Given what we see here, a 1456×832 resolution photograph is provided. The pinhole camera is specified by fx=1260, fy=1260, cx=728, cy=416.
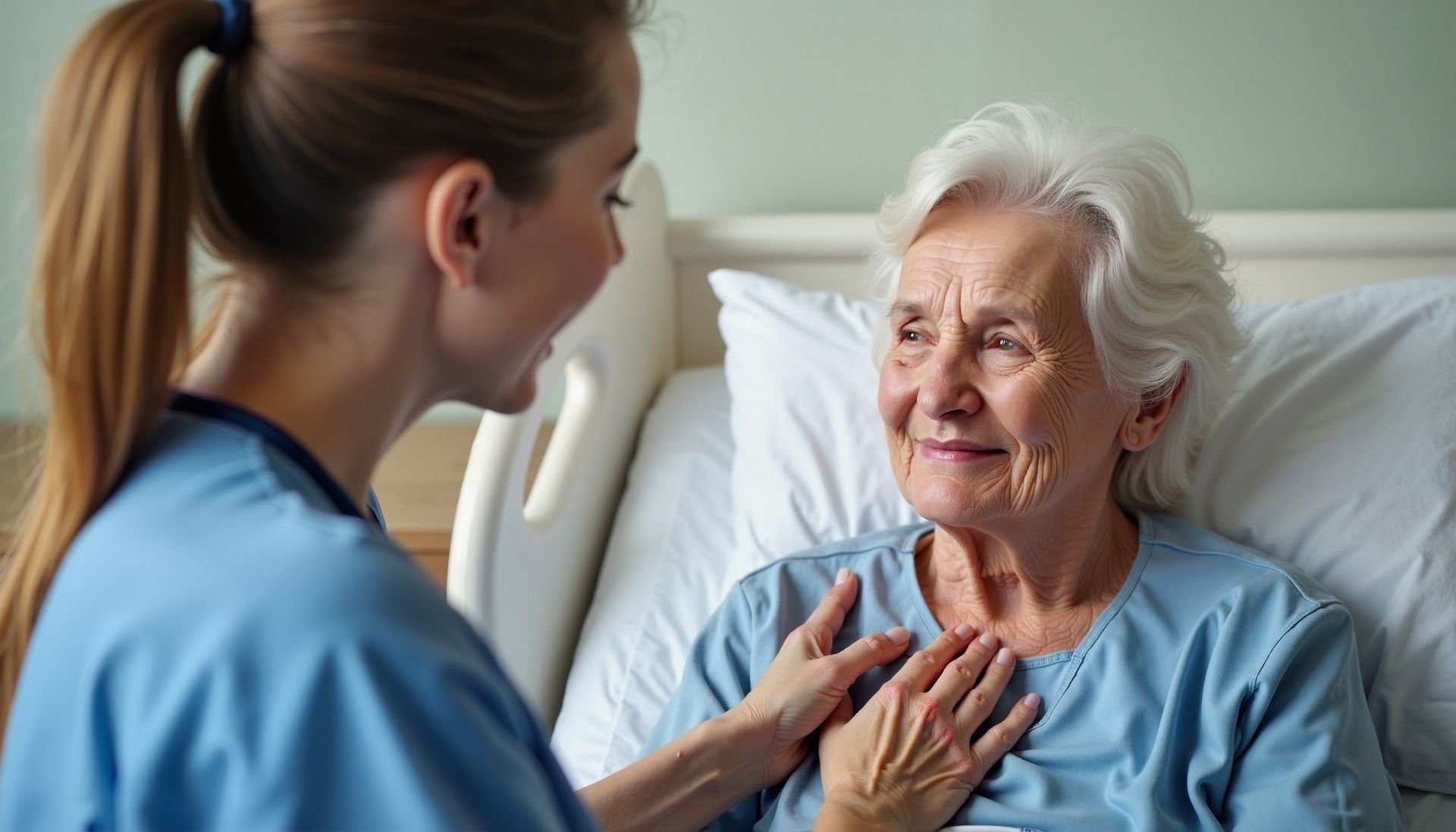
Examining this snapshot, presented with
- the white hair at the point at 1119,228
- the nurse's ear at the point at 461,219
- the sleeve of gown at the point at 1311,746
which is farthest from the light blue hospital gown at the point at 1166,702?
the nurse's ear at the point at 461,219

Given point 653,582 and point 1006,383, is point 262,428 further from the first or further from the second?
point 653,582

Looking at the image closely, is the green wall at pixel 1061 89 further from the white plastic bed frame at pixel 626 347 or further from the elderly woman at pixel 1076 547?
the elderly woman at pixel 1076 547

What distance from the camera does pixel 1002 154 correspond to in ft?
4.80

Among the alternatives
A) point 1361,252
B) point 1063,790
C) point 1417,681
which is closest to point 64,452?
point 1063,790

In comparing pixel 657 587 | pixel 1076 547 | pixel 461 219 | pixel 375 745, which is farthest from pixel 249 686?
pixel 657 587

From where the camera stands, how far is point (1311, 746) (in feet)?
4.18

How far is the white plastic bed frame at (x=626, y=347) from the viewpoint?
163 centimetres

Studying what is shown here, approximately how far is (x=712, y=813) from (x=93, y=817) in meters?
0.82

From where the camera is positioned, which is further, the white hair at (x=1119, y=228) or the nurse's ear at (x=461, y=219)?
the white hair at (x=1119, y=228)

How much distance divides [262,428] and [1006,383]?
Result: 92 cm

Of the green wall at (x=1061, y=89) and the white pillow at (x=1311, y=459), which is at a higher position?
the green wall at (x=1061, y=89)

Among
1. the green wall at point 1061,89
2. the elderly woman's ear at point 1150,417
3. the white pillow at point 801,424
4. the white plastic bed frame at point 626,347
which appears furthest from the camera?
the green wall at point 1061,89

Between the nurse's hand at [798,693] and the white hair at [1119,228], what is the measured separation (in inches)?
16.6

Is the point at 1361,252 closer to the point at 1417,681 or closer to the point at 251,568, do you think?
the point at 1417,681
